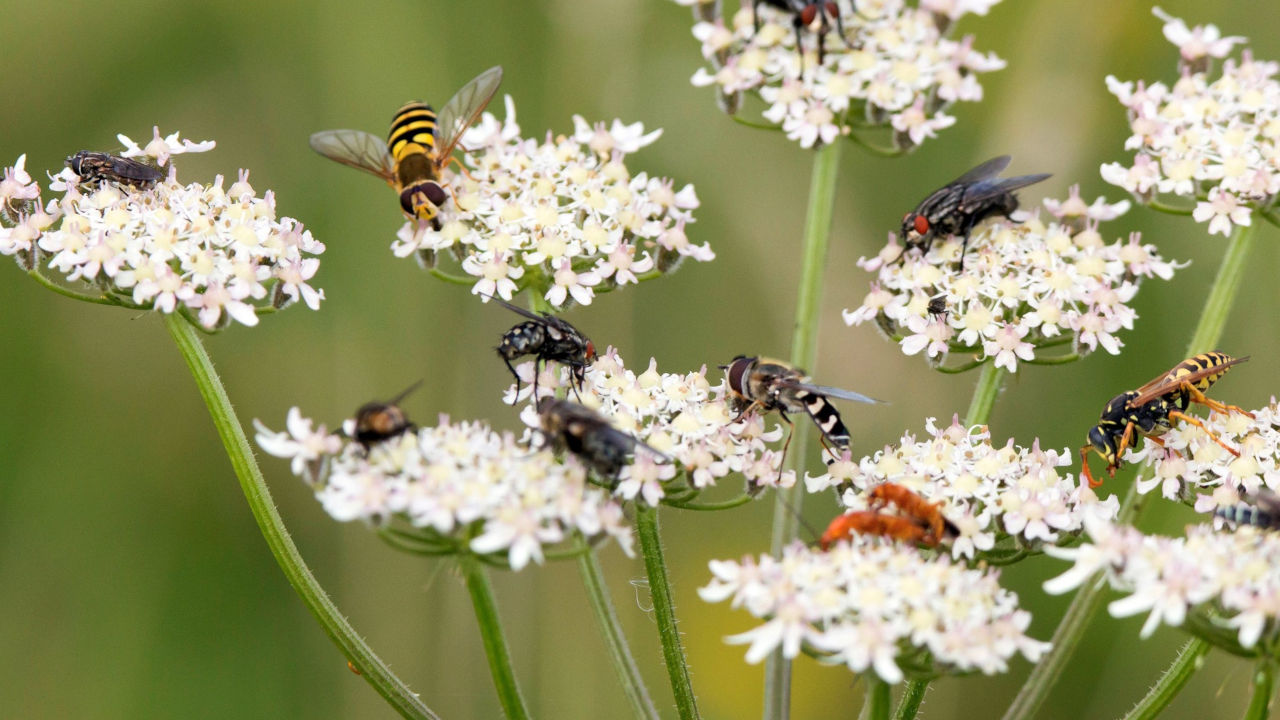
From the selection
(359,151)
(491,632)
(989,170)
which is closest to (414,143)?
(359,151)

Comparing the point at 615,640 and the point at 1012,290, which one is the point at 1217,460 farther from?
the point at 615,640

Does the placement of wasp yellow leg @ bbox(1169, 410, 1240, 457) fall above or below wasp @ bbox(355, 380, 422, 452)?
above

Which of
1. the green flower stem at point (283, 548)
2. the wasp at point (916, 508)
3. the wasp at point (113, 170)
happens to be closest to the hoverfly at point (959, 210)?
the wasp at point (916, 508)

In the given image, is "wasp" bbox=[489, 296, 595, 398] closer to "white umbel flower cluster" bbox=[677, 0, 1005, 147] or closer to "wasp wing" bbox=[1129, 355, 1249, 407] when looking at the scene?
"white umbel flower cluster" bbox=[677, 0, 1005, 147]

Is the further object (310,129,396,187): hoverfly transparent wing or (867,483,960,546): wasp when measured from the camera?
(310,129,396,187): hoverfly transparent wing

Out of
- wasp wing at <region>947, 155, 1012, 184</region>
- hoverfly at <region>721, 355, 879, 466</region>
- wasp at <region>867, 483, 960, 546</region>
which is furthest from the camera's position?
wasp wing at <region>947, 155, 1012, 184</region>

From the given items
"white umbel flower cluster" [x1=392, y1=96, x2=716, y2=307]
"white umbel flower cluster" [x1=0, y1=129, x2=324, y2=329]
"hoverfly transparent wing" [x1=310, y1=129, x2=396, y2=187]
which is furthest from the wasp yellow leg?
"hoverfly transparent wing" [x1=310, y1=129, x2=396, y2=187]
